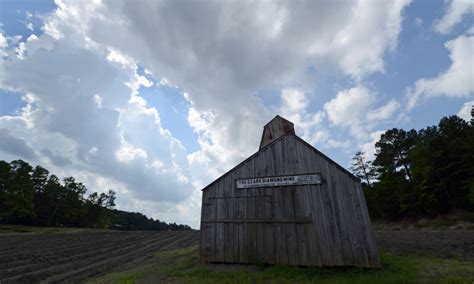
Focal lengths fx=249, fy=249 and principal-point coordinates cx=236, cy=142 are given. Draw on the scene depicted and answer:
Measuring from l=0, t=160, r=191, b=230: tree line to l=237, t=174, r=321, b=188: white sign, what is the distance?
66.0 metres

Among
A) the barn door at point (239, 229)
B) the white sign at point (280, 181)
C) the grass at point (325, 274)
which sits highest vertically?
the white sign at point (280, 181)

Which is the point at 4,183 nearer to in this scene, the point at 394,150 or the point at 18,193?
the point at 18,193

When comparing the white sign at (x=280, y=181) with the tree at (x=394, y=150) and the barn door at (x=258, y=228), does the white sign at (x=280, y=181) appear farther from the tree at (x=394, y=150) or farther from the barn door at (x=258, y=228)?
the tree at (x=394, y=150)

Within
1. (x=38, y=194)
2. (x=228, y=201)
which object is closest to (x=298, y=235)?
(x=228, y=201)

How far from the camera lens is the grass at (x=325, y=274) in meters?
8.70

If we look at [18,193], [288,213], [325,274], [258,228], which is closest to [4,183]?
[18,193]

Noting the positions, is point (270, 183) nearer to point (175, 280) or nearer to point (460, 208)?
point (175, 280)

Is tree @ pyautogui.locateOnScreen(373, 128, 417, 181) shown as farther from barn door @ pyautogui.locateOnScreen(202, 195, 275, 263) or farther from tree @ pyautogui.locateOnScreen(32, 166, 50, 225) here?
tree @ pyautogui.locateOnScreen(32, 166, 50, 225)

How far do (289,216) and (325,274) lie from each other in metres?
2.80

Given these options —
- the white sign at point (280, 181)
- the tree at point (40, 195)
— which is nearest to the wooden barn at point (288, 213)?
the white sign at point (280, 181)

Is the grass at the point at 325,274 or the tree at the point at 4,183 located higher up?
the tree at the point at 4,183

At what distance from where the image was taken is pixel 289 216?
475 inches

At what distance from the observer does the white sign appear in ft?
39.7

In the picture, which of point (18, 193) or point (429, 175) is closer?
point (429, 175)
